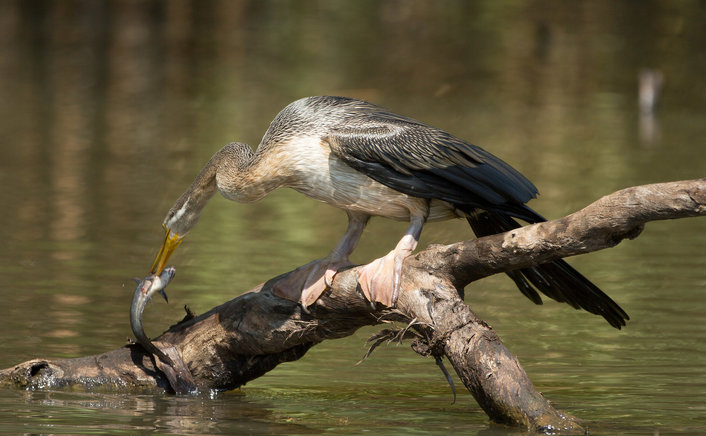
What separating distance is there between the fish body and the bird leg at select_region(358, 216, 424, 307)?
49.3 inches

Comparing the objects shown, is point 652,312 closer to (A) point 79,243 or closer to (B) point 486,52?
(A) point 79,243

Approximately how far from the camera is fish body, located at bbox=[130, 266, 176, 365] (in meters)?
6.38

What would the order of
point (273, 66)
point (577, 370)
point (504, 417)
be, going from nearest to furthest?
point (504, 417)
point (577, 370)
point (273, 66)

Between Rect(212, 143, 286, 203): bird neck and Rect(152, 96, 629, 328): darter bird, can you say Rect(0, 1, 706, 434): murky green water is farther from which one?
Rect(212, 143, 286, 203): bird neck

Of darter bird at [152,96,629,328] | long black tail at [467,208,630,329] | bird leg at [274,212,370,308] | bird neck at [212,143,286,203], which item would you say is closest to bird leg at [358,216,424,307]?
darter bird at [152,96,629,328]

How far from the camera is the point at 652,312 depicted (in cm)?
850

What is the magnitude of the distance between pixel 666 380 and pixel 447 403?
129cm

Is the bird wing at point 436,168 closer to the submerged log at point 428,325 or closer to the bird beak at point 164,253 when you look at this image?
the submerged log at point 428,325

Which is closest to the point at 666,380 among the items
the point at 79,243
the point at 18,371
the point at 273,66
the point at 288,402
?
the point at 288,402

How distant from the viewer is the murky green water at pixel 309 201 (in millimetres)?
6367

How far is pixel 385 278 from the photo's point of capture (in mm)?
5742

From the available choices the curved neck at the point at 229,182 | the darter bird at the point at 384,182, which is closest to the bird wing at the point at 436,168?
the darter bird at the point at 384,182

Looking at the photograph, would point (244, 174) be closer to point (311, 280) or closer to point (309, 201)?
point (311, 280)

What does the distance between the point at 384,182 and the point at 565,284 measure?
104 centimetres
